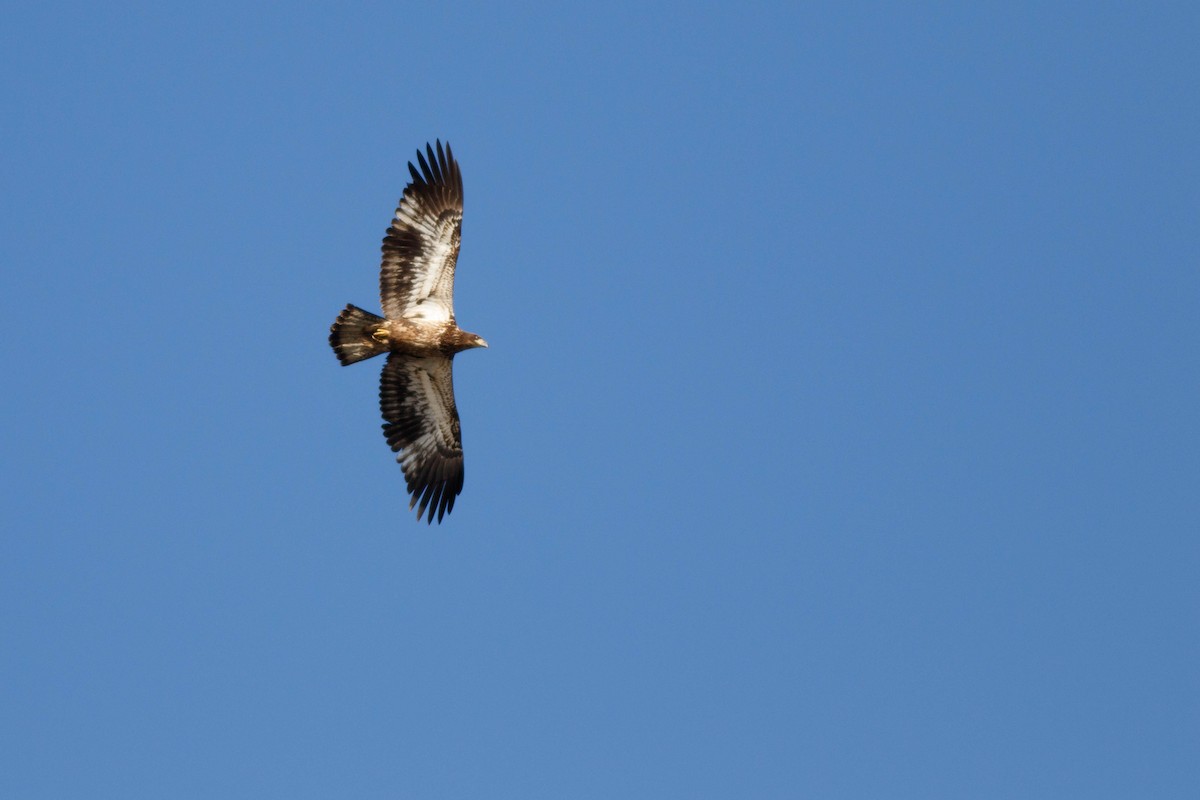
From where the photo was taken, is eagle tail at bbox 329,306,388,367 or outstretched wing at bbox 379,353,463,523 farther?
outstretched wing at bbox 379,353,463,523

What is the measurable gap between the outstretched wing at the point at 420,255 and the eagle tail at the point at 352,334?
0.36 m

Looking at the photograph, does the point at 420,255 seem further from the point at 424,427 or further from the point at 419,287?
the point at 424,427

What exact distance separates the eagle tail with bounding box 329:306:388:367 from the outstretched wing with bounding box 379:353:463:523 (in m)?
0.66

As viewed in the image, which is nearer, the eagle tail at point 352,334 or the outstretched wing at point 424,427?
the eagle tail at point 352,334

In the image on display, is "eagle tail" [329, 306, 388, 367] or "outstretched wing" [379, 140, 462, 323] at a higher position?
"outstretched wing" [379, 140, 462, 323]

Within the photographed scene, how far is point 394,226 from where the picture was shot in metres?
20.2

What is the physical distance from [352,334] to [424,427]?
2.07 m

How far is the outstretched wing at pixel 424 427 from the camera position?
20875 mm

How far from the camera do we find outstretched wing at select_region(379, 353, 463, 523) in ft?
68.5

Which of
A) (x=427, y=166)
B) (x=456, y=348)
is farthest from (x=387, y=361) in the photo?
(x=427, y=166)

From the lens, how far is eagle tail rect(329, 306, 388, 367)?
1981 centimetres

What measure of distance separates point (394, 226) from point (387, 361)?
5.88ft

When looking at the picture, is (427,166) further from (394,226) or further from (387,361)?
(387,361)

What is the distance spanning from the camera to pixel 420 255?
20.2 metres
